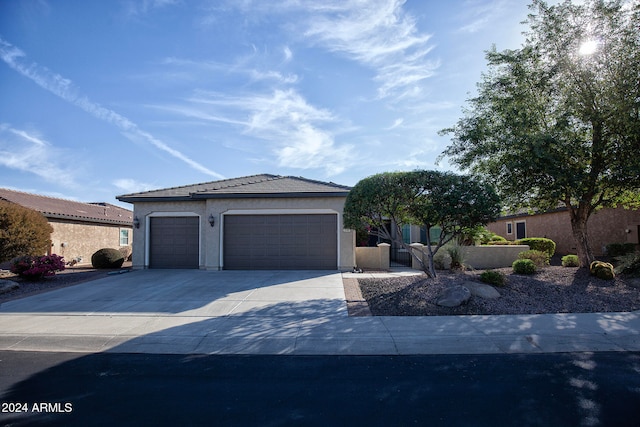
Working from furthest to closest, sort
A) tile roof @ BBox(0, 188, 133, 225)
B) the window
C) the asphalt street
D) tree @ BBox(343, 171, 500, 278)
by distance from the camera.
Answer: the window → tile roof @ BBox(0, 188, 133, 225) → tree @ BBox(343, 171, 500, 278) → the asphalt street

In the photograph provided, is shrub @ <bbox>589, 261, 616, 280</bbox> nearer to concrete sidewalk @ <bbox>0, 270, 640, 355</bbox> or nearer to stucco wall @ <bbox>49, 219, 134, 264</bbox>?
concrete sidewalk @ <bbox>0, 270, 640, 355</bbox>

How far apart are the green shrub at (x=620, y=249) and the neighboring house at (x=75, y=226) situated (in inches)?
1050

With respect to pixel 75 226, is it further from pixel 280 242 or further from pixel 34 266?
pixel 280 242

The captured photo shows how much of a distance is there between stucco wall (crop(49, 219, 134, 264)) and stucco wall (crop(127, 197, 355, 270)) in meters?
5.99

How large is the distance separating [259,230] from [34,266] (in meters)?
7.97

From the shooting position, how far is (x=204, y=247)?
14664 millimetres

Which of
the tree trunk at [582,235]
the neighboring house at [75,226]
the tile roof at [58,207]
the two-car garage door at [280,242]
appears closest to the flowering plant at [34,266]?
the neighboring house at [75,226]

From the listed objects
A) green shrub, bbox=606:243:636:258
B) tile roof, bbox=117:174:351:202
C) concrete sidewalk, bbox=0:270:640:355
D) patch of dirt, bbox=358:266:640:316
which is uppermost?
tile roof, bbox=117:174:351:202

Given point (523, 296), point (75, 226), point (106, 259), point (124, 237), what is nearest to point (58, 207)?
point (75, 226)

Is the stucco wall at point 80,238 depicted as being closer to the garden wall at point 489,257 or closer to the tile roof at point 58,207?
the tile roof at point 58,207

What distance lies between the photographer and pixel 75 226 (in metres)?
19.4

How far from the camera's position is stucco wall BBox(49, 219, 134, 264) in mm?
18078

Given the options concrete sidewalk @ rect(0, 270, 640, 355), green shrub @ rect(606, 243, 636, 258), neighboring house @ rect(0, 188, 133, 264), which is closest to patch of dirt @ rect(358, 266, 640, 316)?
concrete sidewalk @ rect(0, 270, 640, 355)

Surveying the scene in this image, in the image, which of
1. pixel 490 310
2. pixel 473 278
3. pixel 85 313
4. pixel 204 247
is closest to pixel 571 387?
pixel 490 310
